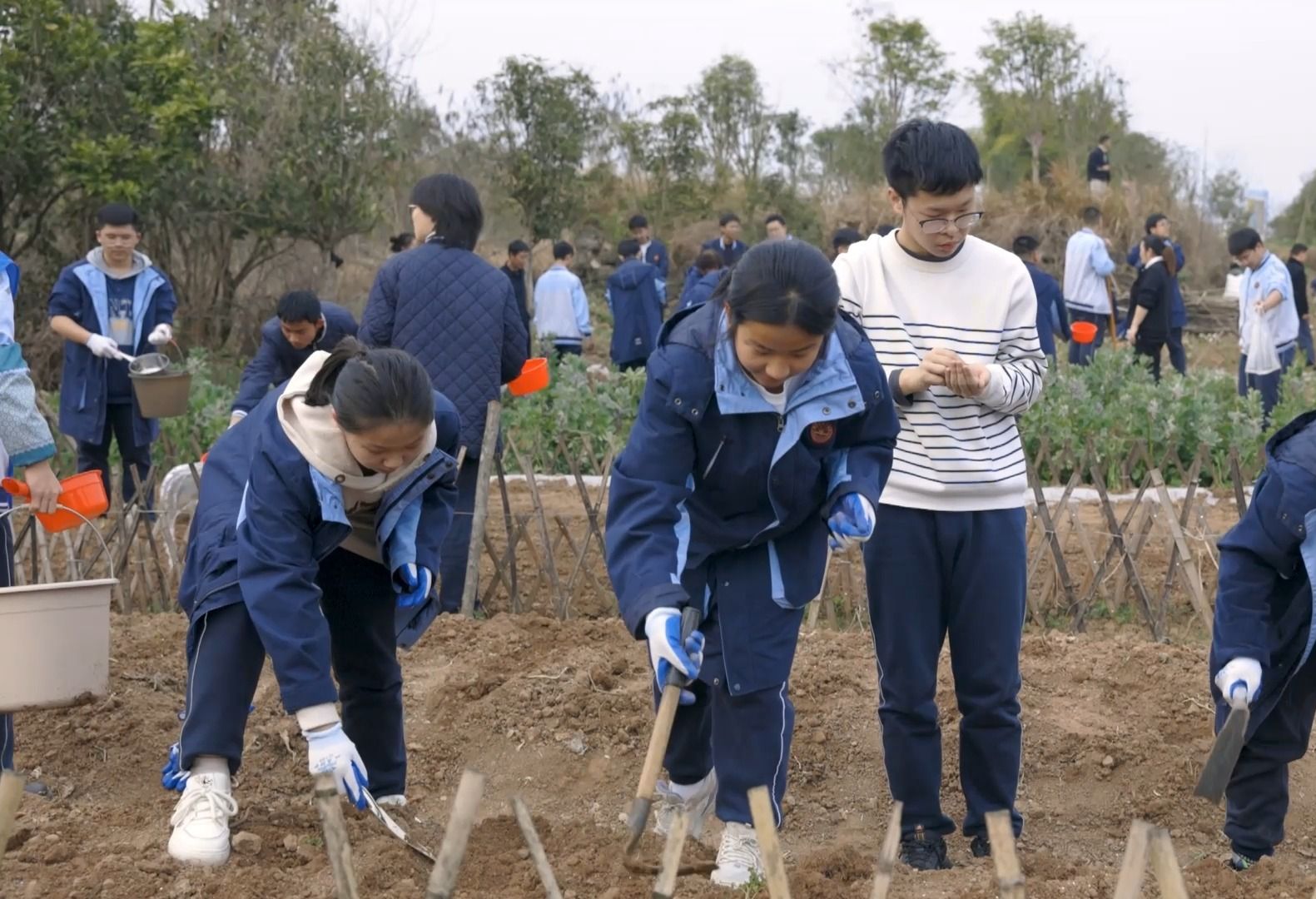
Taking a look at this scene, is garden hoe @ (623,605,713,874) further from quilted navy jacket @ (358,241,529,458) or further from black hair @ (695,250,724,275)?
black hair @ (695,250,724,275)

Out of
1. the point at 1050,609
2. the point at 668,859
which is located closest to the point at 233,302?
the point at 1050,609

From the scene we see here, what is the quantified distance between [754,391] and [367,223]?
35.8 feet

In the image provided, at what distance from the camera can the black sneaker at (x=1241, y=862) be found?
313 cm

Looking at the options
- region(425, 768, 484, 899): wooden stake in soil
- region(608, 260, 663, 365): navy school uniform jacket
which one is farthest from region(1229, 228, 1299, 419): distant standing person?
region(425, 768, 484, 899): wooden stake in soil

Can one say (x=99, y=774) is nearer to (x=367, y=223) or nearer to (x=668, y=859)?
(x=668, y=859)

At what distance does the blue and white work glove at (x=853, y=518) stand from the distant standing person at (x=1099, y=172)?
16409mm

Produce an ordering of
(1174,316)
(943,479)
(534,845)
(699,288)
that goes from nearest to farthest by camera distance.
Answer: (534,845) < (943,479) < (699,288) < (1174,316)

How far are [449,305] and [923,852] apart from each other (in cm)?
266

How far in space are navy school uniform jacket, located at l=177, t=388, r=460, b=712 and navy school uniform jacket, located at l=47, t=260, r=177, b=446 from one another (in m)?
3.17

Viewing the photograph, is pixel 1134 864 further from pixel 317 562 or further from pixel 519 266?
pixel 519 266

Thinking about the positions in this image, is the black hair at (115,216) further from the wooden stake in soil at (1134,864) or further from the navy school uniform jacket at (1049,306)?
the wooden stake in soil at (1134,864)

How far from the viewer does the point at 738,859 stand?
2.87 metres

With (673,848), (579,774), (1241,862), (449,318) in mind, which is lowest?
(579,774)

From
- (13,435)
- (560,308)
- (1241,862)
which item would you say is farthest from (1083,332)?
(13,435)
